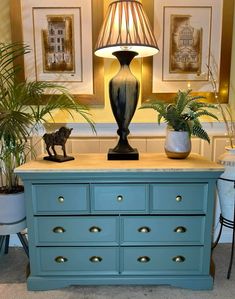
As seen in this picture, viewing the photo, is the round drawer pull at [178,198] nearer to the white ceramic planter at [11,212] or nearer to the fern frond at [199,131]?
the fern frond at [199,131]

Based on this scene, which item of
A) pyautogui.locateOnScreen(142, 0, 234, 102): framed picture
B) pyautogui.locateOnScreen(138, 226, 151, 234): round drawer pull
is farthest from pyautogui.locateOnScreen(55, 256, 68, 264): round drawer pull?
pyautogui.locateOnScreen(142, 0, 234, 102): framed picture

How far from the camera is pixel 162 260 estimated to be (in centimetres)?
162

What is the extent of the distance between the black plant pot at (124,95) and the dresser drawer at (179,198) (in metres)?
0.29

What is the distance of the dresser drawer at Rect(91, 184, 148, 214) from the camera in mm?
1543

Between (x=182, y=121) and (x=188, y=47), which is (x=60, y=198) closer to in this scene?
(x=182, y=121)

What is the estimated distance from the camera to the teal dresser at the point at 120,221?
152cm

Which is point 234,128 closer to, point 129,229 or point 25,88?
point 129,229

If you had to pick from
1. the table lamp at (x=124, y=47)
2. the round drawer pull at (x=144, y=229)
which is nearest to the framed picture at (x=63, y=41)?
the table lamp at (x=124, y=47)

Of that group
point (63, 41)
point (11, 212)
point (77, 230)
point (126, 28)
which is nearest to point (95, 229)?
point (77, 230)

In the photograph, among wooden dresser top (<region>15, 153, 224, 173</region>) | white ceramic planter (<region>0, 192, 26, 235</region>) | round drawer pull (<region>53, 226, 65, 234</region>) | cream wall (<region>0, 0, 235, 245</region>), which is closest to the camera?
wooden dresser top (<region>15, 153, 224, 173</region>)

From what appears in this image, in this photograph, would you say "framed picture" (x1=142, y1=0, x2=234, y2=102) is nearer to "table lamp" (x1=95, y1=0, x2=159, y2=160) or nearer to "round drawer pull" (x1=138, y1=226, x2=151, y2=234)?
"table lamp" (x1=95, y1=0, x2=159, y2=160)

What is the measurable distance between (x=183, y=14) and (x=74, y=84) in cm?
97

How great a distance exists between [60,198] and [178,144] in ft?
2.70

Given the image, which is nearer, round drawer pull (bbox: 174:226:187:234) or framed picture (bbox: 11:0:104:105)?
round drawer pull (bbox: 174:226:187:234)
